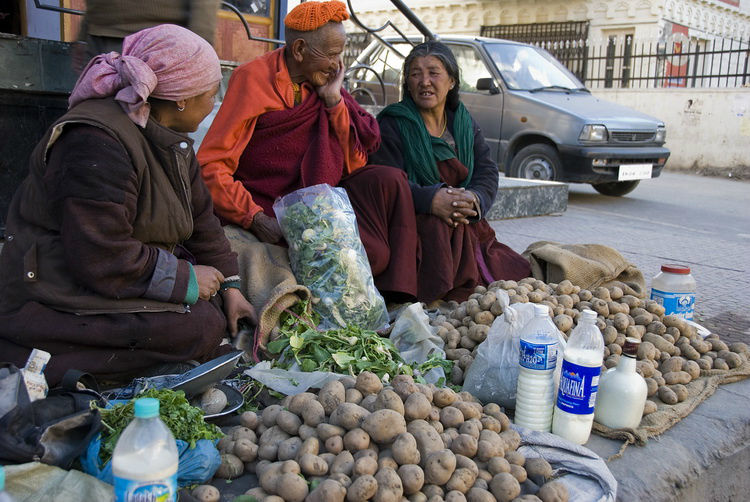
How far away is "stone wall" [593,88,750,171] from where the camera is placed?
14.0 m

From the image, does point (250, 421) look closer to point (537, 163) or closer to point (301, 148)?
point (301, 148)

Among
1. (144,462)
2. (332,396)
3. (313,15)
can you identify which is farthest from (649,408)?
(313,15)

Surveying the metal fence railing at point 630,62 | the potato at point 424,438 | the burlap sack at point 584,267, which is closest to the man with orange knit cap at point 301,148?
the burlap sack at point 584,267

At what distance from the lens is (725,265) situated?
535cm

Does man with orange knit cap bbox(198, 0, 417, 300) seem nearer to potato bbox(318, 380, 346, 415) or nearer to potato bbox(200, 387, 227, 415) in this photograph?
potato bbox(200, 387, 227, 415)

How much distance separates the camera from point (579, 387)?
7.39ft

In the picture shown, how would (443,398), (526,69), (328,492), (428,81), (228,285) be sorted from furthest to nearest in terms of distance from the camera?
(526,69) → (428,81) → (228,285) → (443,398) → (328,492)

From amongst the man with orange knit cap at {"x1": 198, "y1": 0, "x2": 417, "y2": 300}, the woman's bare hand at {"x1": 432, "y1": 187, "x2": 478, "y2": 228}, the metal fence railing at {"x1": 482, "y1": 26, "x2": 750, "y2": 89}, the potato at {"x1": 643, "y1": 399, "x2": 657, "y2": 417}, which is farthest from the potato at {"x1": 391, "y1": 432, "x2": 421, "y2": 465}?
the metal fence railing at {"x1": 482, "y1": 26, "x2": 750, "y2": 89}

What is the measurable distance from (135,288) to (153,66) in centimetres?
72

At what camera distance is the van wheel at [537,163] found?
8.64 metres

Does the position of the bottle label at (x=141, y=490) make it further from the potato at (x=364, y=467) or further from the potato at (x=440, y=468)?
the potato at (x=440, y=468)

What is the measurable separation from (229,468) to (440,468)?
0.57 m

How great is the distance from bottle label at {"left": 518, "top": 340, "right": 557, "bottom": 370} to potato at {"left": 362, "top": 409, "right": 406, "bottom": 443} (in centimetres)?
58

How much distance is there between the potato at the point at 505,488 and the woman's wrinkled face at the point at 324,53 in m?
2.20
